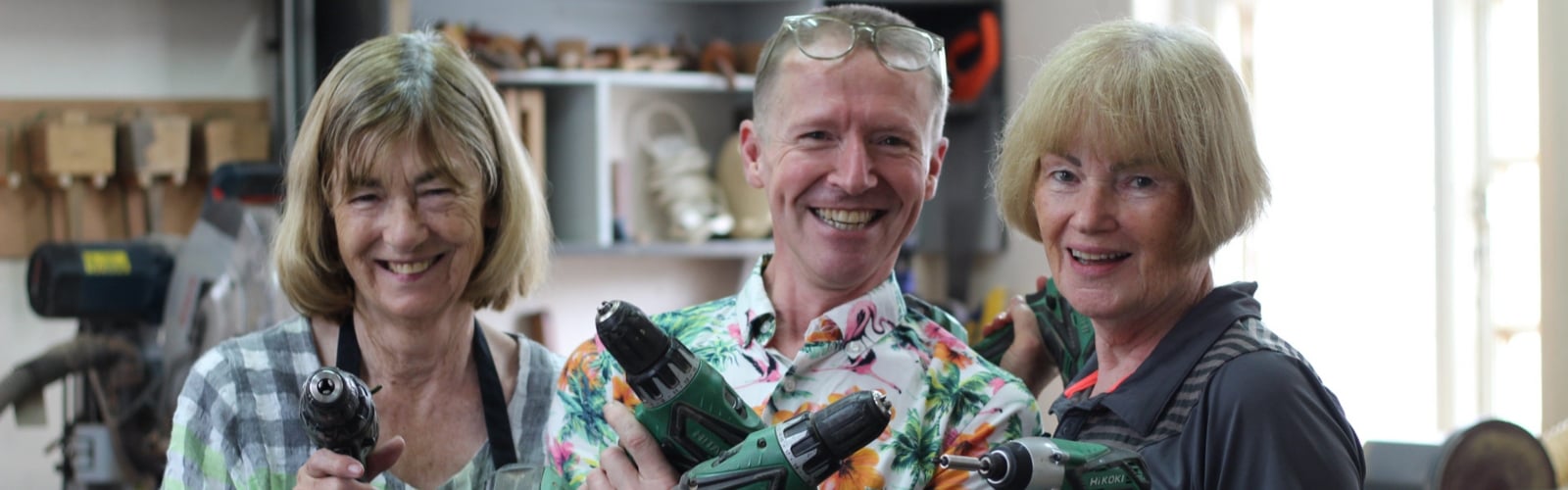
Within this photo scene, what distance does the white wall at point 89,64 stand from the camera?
3873mm

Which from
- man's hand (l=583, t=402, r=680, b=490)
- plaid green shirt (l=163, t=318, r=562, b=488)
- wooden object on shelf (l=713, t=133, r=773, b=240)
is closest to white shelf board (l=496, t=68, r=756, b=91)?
wooden object on shelf (l=713, t=133, r=773, b=240)

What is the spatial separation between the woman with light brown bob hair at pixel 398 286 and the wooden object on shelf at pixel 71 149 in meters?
2.23

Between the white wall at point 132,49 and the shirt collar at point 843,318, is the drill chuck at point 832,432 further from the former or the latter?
the white wall at point 132,49

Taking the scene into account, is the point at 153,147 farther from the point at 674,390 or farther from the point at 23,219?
the point at 674,390

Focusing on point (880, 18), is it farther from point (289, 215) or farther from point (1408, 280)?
point (1408, 280)

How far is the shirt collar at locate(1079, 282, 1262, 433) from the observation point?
1.33 metres

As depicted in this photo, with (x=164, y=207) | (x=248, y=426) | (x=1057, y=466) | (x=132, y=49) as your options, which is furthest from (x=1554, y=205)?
(x=132, y=49)

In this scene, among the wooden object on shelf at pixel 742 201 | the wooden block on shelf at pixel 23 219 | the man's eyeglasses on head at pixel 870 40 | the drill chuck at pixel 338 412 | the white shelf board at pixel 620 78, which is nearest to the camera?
the drill chuck at pixel 338 412

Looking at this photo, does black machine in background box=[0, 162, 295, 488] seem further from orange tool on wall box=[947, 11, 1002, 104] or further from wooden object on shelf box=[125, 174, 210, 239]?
orange tool on wall box=[947, 11, 1002, 104]

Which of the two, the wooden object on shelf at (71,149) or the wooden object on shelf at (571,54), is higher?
the wooden object on shelf at (571,54)

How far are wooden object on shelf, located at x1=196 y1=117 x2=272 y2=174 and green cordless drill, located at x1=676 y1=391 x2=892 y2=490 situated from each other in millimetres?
3008

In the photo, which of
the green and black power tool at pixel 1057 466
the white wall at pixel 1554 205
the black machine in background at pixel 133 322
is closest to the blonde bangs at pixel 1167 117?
the green and black power tool at pixel 1057 466

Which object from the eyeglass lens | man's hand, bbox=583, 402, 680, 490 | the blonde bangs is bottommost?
man's hand, bbox=583, 402, 680, 490

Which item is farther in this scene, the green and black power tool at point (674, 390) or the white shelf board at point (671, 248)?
the white shelf board at point (671, 248)
